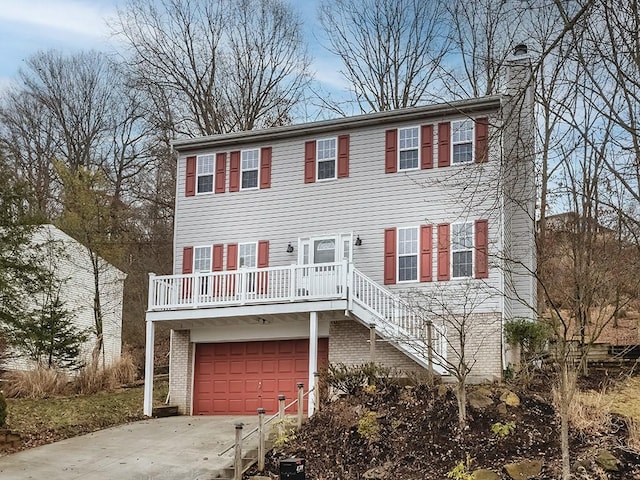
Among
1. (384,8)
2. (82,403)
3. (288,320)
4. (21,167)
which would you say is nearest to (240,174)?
(288,320)

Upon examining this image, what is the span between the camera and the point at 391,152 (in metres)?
19.8

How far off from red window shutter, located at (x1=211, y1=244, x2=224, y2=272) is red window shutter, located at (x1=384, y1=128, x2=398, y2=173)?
16.6 ft

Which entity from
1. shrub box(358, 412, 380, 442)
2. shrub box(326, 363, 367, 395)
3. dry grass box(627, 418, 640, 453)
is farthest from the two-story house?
dry grass box(627, 418, 640, 453)

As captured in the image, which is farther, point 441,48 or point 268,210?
point 441,48

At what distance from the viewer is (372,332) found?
17047 millimetres

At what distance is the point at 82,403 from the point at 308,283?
6775 millimetres

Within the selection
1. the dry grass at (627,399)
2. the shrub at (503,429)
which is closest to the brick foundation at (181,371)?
the shrub at (503,429)

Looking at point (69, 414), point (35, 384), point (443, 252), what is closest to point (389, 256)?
point (443, 252)

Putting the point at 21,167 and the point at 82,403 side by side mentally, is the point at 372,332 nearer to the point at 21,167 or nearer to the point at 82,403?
the point at 82,403

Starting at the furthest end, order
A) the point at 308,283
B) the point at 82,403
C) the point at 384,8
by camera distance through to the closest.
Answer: the point at 384,8, the point at 82,403, the point at 308,283

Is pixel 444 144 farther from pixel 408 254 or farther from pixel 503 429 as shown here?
pixel 503 429

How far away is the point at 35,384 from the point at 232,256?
6.41 metres

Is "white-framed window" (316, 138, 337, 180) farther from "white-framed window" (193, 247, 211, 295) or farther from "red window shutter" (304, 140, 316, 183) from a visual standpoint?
"white-framed window" (193, 247, 211, 295)

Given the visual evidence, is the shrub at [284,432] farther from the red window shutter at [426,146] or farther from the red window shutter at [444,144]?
the red window shutter at [444,144]
